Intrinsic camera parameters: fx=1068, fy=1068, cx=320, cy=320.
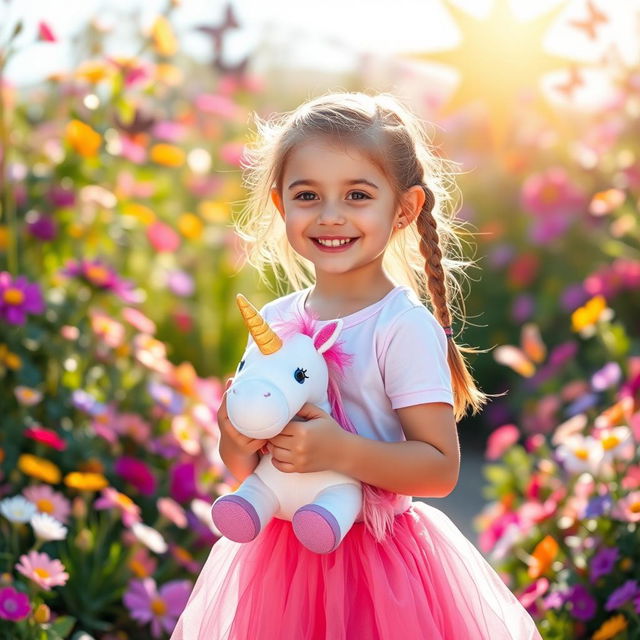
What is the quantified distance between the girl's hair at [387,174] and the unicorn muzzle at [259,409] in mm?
405

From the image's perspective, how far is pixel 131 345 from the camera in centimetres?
315

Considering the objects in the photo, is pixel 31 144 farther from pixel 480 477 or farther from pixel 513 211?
pixel 513 211

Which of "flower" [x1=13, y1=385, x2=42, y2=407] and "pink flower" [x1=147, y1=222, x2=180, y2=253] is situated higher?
"flower" [x1=13, y1=385, x2=42, y2=407]

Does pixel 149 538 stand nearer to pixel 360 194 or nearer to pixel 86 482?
pixel 86 482

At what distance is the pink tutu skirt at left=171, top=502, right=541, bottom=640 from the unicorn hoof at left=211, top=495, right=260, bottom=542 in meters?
0.15

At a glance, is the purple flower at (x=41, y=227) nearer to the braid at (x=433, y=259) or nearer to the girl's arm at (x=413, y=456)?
the braid at (x=433, y=259)

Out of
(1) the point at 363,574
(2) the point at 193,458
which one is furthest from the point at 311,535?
(2) the point at 193,458

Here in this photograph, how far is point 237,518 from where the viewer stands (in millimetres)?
1535

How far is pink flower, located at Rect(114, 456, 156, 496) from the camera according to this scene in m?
2.73

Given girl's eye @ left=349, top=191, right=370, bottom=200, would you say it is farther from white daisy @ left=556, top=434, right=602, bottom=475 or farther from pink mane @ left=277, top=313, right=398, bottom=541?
white daisy @ left=556, top=434, right=602, bottom=475

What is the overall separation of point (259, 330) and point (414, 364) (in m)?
0.24

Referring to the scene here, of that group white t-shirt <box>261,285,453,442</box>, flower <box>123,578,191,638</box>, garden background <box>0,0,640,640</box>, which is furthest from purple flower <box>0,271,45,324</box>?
white t-shirt <box>261,285,453,442</box>

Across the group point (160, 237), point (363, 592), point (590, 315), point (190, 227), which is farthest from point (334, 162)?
point (190, 227)

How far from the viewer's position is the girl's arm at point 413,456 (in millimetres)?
1565
